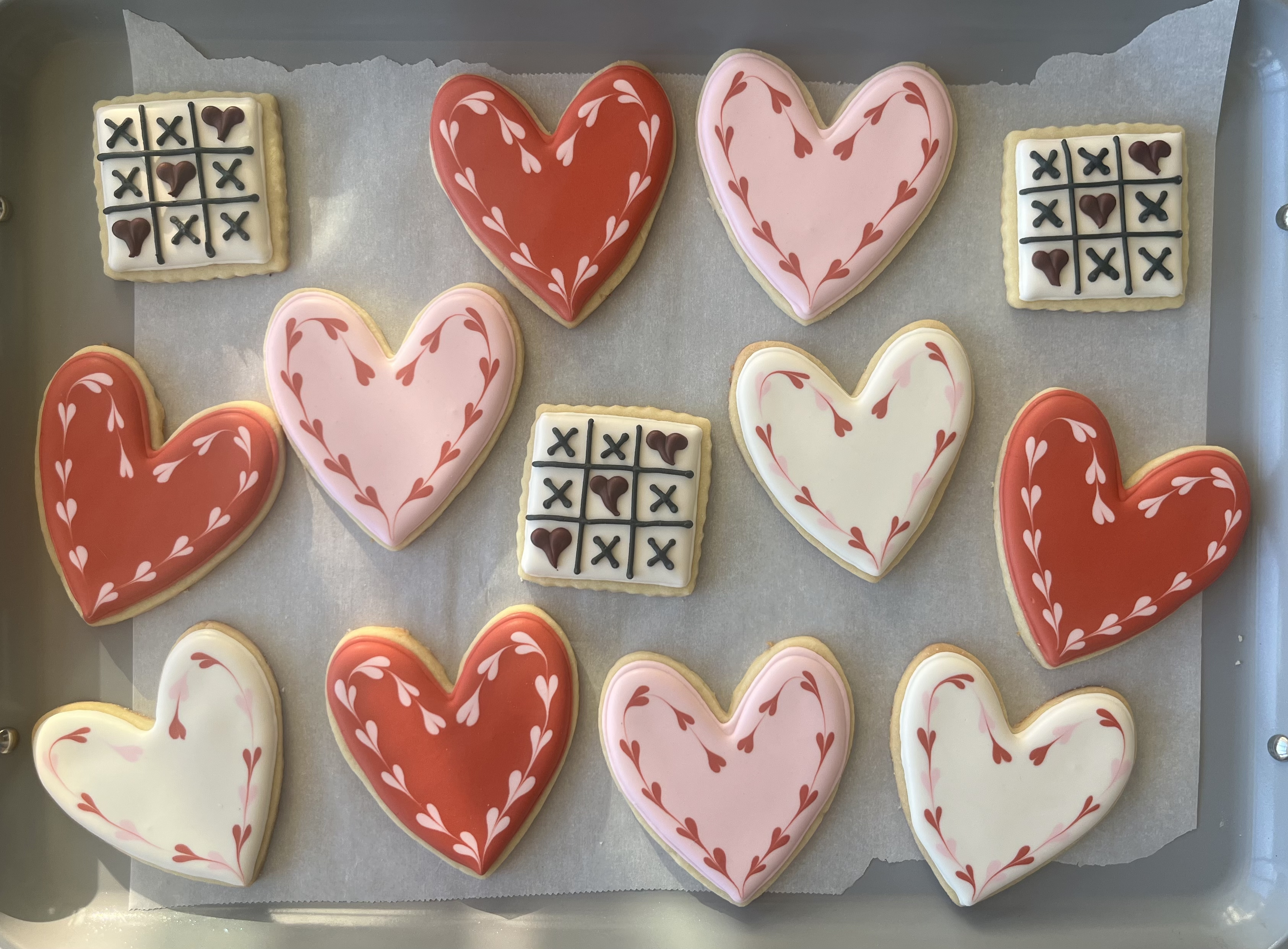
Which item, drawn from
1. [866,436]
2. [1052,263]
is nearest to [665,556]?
[866,436]

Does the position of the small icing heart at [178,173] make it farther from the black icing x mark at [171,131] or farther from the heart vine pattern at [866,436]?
the heart vine pattern at [866,436]

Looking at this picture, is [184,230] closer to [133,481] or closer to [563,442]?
[133,481]

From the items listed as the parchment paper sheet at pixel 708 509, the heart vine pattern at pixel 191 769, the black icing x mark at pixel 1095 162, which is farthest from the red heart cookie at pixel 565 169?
the heart vine pattern at pixel 191 769

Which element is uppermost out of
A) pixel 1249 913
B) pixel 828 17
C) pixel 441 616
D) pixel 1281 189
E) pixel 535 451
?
pixel 828 17

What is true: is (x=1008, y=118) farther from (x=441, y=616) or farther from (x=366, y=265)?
(x=441, y=616)

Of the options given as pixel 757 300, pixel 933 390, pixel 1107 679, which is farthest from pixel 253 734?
pixel 1107 679

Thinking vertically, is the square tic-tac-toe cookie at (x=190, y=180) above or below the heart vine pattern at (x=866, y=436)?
above
